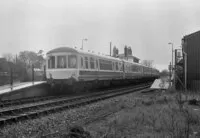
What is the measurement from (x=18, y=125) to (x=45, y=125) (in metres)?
0.82

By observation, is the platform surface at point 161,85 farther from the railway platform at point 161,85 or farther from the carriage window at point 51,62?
the carriage window at point 51,62

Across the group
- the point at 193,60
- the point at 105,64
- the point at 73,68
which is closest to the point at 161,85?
the point at 193,60

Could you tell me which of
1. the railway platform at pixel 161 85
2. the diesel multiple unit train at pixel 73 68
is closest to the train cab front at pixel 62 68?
the diesel multiple unit train at pixel 73 68

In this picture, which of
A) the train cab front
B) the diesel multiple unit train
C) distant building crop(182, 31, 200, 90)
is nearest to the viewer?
the train cab front

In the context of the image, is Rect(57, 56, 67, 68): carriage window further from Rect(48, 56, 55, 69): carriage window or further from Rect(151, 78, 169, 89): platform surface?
Rect(151, 78, 169, 89): platform surface

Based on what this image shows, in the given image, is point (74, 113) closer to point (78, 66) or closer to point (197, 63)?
point (78, 66)

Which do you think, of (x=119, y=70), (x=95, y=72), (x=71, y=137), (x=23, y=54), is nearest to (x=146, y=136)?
(x=71, y=137)

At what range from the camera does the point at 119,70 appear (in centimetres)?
2525

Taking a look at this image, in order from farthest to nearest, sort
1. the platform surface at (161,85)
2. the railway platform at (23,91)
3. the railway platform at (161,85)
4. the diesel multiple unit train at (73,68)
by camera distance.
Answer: the platform surface at (161,85), the railway platform at (161,85), the diesel multiple unit train at (73,68), the railway platform at (23,91)

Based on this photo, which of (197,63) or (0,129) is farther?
(197,63)

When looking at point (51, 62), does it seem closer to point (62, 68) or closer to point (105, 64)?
point (62, 68)

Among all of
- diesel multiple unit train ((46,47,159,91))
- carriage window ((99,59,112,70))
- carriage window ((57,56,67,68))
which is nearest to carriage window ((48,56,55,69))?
diesel multiple unit train ((46,47,159,91))

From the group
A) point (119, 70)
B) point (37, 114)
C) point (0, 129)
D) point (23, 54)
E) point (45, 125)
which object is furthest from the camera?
point (23, 54)

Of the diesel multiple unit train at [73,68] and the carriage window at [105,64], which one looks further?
the carriage window at [105,64]
